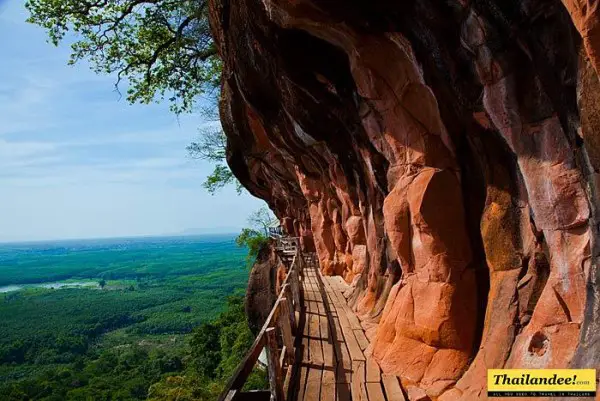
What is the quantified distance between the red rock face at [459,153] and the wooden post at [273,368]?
93.2 inches

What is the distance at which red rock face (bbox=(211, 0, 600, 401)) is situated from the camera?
13.9ft

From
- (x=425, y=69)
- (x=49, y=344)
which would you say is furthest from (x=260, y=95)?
(x=49, y=344)

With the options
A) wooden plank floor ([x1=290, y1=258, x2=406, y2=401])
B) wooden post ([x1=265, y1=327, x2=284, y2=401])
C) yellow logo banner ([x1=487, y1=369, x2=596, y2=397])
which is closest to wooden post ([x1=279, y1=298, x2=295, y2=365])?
wooden plank floor ([x1=290, y1=258, x2=406, y2=401])

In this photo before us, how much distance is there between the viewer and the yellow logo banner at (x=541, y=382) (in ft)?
11.7

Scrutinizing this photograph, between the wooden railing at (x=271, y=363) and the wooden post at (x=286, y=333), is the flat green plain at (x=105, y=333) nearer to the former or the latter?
the wooden post at (x=286, y=333)

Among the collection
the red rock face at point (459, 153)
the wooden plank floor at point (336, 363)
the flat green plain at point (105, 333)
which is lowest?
the flat green plain at point (105, 333)

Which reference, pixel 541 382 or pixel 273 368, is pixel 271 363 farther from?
pixel 541 382

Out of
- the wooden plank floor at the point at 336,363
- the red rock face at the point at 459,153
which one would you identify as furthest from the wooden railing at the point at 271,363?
the red rock face at the point at 459,153

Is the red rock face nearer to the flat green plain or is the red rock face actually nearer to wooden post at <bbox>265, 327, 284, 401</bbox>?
wooden post at <bbox>265, 327, 284, 401</bbox>

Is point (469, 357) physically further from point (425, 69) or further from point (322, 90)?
point (322, 90)

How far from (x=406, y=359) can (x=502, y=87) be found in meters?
4.34

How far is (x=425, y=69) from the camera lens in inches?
250

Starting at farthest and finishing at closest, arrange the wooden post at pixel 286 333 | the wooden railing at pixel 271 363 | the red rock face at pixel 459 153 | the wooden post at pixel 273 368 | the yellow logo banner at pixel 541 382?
the wooden post at pixel 286 333, the wooden post at pixel 273 368, the red rock face at pixel 459 153, the yellow logo banner at pixel 541 382, the wooden railing at pixel 271 363

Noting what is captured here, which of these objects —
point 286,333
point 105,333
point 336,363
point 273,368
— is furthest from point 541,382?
point 105,333
